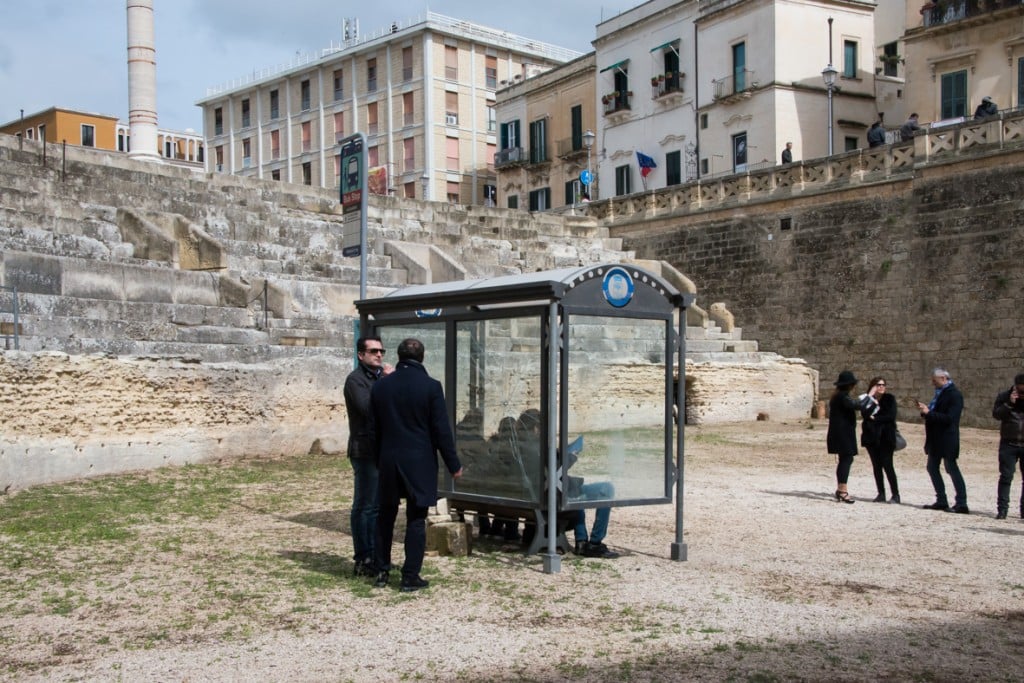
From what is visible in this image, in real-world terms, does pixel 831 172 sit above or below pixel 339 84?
below

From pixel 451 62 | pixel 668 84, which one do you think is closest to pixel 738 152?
pixel 668 84

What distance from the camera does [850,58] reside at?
3700 cm

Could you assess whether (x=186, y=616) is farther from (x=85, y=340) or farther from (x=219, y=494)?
(x=85, y=340)

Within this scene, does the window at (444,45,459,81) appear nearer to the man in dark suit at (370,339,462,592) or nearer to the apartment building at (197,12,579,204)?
the apartment building at (197,12,579,204)

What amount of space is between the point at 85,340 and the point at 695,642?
29.8ft

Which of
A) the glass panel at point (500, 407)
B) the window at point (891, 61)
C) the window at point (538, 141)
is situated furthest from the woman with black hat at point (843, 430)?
the window at point (538, 141)

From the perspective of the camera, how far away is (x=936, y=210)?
81.7 ft

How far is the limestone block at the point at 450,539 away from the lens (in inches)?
334

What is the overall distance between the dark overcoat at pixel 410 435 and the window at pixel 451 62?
176ft

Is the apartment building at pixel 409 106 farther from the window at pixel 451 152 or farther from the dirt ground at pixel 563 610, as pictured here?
the dirt ground at pixel 563 610

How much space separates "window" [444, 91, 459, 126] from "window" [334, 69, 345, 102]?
7161 millimetres

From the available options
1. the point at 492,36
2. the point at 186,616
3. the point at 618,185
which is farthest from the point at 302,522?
the point at 492,36

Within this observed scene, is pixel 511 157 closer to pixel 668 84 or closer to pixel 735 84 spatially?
pixel 668 84

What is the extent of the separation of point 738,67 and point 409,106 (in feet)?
84.1
